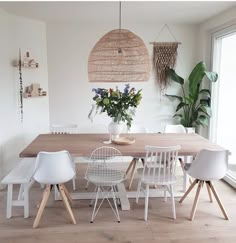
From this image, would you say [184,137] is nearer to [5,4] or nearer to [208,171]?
[208,171]

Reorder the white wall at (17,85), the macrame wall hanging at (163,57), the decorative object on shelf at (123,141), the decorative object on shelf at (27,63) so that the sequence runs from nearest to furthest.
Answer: the decorative object on shelf at (123,141) → the white wall at (17,85) → the decorative object on shelf at (27,63) → the macrame wall hanging at (163,57)

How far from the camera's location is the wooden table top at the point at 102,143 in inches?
118

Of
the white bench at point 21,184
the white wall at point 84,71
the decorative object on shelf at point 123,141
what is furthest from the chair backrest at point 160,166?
the white wall at point 84,71

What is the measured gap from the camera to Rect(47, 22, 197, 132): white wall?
4.80 m

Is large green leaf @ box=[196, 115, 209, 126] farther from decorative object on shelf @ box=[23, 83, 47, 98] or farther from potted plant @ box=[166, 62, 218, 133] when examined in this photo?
decorative object on shelf @ box=[23, 83, 47, 98]

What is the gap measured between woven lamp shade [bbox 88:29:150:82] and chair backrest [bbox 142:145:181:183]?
2197mm

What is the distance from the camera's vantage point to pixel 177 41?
494 centimetres

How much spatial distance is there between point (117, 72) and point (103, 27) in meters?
0.79

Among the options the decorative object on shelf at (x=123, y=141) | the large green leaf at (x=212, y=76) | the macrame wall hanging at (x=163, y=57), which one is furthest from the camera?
the macrame wall hanging at (x=163, y=57)

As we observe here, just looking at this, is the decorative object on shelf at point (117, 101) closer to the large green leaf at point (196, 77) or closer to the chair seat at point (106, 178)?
the chair seat at point (106, 178)

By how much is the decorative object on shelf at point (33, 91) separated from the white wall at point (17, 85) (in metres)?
0.08

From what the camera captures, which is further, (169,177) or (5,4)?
(5,4)

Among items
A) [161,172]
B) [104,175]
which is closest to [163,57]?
[161,172]

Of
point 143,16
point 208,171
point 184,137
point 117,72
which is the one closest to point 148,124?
point 117,72
